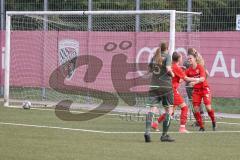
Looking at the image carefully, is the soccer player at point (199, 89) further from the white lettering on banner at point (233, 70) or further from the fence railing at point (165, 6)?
the fence railing at point (165, 6)

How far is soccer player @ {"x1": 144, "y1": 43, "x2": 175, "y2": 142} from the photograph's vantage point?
16.6 m

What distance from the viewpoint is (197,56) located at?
19516 millimetres

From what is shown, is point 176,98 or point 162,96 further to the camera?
point 176,98

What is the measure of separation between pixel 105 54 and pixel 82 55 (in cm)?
88

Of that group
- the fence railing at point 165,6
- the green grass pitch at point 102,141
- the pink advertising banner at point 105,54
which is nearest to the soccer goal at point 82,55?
the pink advertising banner at point 105,54

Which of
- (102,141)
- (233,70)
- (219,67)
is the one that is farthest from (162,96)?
(219,67)

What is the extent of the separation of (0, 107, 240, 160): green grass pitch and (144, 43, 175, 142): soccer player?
1.46 ft

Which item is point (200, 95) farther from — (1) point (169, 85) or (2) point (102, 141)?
(2) point (102, 141)

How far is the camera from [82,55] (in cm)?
2798

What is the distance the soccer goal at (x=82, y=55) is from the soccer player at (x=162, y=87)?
7.93m

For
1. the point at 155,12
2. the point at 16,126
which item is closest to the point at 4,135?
the point at 16,126

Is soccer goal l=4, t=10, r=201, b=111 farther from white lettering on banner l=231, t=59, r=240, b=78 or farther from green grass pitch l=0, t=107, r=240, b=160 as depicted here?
green grass pitch l=0, t=107, r=240, b=160

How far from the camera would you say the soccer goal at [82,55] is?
86.0 feet

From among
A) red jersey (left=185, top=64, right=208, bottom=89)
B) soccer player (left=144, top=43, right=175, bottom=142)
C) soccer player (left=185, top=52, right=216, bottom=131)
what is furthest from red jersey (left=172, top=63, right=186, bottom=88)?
red jersey (left=185, top=64, right=208, bottom=89)
